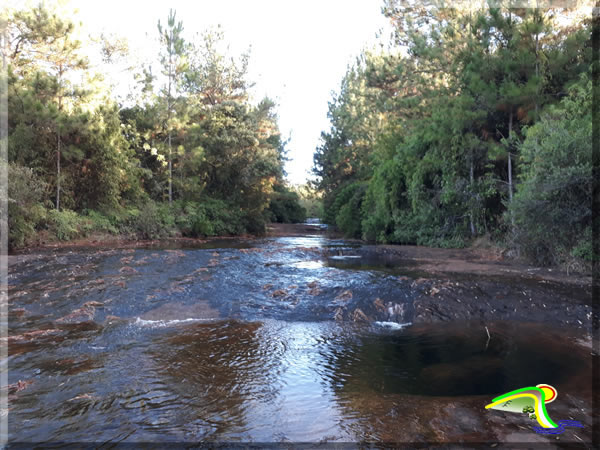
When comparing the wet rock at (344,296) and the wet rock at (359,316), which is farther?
the wet rock at (344,296)

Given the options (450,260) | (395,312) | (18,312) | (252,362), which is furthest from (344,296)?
(450,260)

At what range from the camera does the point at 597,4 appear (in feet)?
42.1

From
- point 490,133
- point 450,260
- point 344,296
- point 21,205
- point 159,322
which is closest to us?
point 159,322

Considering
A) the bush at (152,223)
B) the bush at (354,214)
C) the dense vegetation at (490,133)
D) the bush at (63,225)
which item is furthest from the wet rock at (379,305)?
the bush at (354,214)

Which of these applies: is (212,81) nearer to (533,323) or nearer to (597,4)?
(597,4)

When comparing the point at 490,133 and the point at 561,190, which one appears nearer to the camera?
the point at 561,190

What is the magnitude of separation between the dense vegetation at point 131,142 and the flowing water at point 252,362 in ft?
29.5

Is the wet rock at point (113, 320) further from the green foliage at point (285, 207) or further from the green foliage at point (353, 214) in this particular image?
the green foliage at point (285, 207)

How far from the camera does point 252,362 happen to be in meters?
5.36

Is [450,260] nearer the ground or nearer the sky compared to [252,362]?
nearer the sky

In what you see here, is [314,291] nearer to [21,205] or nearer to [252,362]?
[252,362]

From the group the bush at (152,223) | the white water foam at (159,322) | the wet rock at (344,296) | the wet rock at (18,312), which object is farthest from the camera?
the bush at (152,223)

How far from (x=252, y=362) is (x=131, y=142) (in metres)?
22.7

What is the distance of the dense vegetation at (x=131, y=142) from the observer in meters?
17.3
